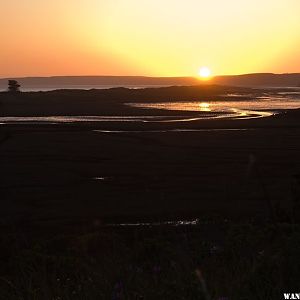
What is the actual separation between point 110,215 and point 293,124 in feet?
91.6

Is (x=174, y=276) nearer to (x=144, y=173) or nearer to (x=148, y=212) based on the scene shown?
(x=148, y=212)

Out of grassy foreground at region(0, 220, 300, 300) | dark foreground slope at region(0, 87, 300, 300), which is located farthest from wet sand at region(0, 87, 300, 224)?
grassy foreground at region(0, 220, 300, 300)

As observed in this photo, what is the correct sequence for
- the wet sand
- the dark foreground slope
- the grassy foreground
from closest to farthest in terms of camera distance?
the grassy foreground, the dark foreground slope, the wet sand

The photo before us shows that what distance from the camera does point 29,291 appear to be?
4875 millimetres

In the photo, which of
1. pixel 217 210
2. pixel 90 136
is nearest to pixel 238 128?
pixel 90 136

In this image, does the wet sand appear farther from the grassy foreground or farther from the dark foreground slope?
the grassy foreground

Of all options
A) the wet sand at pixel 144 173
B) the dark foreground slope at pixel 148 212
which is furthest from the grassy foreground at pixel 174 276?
the wet sand at pixel 144 173

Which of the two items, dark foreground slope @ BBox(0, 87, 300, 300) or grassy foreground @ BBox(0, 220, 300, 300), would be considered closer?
grassy foreground @ BBox(0, 220, 300, 300)

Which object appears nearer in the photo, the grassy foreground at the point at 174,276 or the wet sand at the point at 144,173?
the grassy foreground at the point at 174,276

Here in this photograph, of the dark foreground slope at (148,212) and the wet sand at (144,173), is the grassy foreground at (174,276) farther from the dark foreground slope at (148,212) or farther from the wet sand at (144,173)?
the wet sand at (144,173)

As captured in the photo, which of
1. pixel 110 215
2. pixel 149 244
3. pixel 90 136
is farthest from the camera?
pixel 90 136

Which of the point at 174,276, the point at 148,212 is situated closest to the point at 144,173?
the point at 148,212

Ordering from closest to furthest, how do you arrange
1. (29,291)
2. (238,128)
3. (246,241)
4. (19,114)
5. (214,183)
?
1. (29,291)
2. (246,241)
3. (214,183)
4. (238,128)
5. (19,114)

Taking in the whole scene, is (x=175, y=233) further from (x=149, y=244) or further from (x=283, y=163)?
(x=283, y=163)
